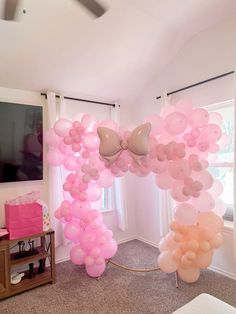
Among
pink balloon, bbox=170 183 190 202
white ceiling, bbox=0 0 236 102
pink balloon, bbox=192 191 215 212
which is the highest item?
white ceiling, bbox=0 0 236 102

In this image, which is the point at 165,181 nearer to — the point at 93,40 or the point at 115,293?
the point at 115,293

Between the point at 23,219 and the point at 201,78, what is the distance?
2628mm

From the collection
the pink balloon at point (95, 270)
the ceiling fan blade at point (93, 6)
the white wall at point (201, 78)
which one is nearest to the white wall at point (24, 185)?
the pink balloon at point (95, 270)

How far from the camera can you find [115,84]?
3352 millimetres

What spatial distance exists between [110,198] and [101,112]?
1.34 meters

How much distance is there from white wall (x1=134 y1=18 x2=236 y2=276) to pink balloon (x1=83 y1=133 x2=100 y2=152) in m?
1.36

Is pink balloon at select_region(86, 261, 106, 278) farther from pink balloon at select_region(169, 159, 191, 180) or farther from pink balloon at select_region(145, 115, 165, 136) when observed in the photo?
pink balloon at select_region(145, 115, 165, 136)

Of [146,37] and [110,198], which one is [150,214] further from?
[146,37]

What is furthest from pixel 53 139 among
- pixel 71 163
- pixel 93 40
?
pixel 93 40

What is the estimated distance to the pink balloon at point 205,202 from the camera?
2.18m

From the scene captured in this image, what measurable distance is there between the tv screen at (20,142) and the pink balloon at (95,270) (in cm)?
123

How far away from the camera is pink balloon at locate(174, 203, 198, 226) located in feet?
7.13

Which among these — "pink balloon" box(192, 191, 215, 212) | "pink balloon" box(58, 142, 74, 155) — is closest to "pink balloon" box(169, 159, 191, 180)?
"pink balloon" box(192, 191, 215, 212)

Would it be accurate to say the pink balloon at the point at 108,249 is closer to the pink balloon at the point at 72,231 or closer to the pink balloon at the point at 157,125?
the pink balloon at the point at 72,231
